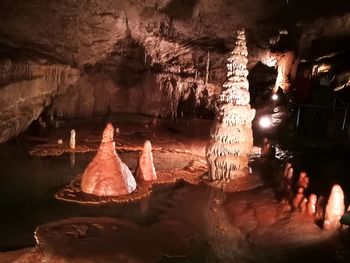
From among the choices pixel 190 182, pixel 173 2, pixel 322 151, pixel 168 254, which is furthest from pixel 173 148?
pixel 168 254

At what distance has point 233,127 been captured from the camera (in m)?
11.4

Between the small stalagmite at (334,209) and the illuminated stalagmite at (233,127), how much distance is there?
361 cm

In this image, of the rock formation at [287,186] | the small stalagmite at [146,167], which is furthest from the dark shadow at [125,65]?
the rock formation at [287,186]

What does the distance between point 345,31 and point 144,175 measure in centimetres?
1135

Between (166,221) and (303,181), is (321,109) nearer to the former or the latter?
(303,181)

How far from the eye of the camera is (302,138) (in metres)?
14.7

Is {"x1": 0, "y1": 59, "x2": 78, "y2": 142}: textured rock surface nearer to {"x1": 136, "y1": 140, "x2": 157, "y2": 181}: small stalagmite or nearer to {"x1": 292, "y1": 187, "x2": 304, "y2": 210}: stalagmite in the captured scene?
{"x1": 136, "y1": 140, "x2": 157, "y2": 181}: small stalagmite

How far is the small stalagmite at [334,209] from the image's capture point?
7988 millimetres

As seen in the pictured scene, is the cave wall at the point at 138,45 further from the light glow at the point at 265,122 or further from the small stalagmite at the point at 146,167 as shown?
the small stalagmite at the point at 146,167

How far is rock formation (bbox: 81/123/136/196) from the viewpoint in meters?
10.8

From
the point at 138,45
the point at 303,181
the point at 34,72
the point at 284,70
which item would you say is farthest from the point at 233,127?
the point at 138,45

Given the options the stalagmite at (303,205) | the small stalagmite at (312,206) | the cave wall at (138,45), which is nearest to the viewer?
the small stalagmite at (312,206)

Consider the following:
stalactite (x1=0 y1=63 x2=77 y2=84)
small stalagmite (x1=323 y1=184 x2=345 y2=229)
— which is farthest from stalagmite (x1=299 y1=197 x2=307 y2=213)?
stalactite (x1=0 y1=63 x2=77 y2=84)

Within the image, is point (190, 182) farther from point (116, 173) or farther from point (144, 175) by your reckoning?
point (116, 173)
